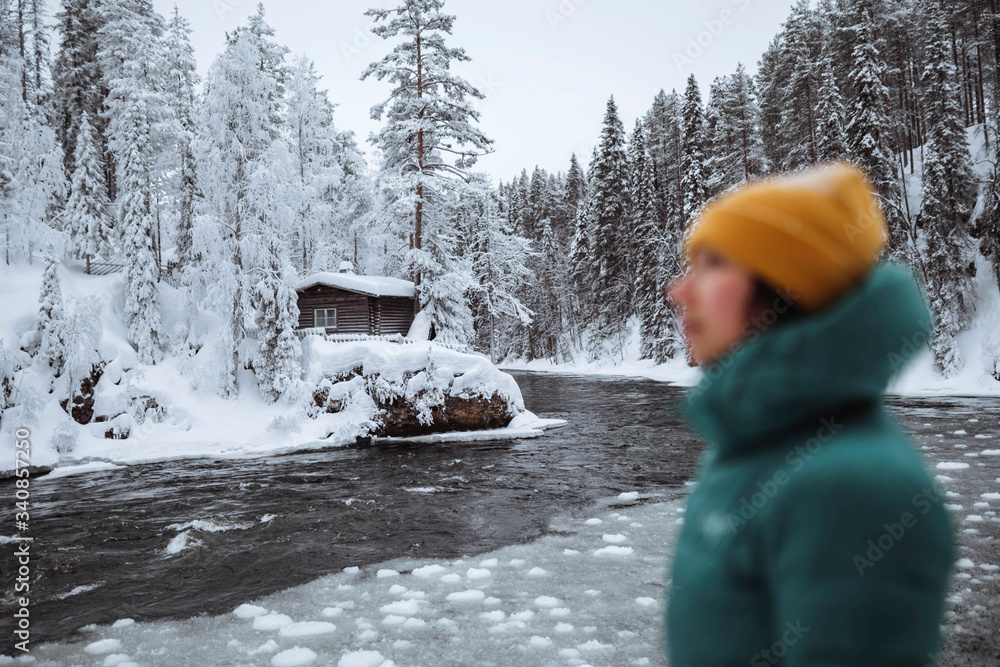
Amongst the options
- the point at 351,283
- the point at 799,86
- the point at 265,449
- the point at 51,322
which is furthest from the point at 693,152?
the point at 51,322

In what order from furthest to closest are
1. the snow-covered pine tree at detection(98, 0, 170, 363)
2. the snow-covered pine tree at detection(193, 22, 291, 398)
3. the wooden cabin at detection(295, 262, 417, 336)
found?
the wooden cabin at detection(295, 262, 417, 336) → the snow-covered pine tree at detection(98, 0, 170, 363) → the snow-covered pine tree at detection(193, 22, 291, 398)

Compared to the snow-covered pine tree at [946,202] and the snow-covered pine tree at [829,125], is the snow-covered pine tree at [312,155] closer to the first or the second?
the snow-covered pine tree at [829,125]

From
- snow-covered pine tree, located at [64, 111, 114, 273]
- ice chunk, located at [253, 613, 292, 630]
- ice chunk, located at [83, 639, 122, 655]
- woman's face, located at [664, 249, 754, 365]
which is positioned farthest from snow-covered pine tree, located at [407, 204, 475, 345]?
woman's face, located at [664, 249, 754, 365]

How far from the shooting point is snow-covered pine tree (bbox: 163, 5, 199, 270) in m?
24.1

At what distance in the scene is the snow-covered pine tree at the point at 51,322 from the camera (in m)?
17.9

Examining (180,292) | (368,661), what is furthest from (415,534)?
(180,292)

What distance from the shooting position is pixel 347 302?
30.7 metres

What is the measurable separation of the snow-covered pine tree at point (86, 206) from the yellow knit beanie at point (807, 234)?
3315 cm

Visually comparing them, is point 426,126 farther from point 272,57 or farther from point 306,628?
point 306,628

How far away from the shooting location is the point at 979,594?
17.7ft

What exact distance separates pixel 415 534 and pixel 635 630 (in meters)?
4.21

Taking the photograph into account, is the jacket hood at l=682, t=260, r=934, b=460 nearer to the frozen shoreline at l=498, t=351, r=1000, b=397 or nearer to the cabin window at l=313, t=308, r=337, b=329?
the frozen shoreline at l=498, t=351, r=1000, b=397

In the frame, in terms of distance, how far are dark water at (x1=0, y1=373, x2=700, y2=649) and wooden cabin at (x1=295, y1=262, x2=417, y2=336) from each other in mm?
14267

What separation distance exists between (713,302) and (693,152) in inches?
1672
